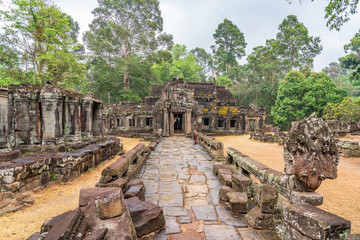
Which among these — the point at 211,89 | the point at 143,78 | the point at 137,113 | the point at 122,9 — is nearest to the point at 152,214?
the point at 137,113

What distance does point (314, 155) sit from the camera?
234 cm

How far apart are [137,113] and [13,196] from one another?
18236 millimetres

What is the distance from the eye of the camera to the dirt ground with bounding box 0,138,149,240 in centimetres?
324

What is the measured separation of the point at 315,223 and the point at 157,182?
12.9ft

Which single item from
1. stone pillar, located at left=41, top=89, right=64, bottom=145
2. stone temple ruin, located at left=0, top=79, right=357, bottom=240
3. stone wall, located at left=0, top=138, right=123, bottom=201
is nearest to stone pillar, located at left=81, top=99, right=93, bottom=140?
stone temple ruin, located at left=0, top=79, right=357, bottom=240

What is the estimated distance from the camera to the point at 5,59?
14086mm

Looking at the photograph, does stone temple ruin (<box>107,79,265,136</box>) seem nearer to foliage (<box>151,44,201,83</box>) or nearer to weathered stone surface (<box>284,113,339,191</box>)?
foliage (<box>151,44,201,83</box>)

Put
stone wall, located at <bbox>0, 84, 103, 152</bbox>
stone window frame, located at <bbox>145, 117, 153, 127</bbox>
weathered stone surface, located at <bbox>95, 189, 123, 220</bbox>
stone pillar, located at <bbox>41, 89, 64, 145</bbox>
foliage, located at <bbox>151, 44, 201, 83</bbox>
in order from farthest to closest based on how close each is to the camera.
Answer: foliage, located at <bbox>151, 44, 201, 83</bbox> < stone window frame, located at <bbox>145, 117, 153, 127</bbox> < stone pillar, located at <bbox>41, 89, 64, 145</bbox> < stone wall, located at <bbox>0, 84, 103, 152</bbox> < weathered stone surface, located at <bbox>95, 189, 123, 220</bbox>

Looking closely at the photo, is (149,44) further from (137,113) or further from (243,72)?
(243,72)

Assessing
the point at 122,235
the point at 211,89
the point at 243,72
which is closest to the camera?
the point at 122,235

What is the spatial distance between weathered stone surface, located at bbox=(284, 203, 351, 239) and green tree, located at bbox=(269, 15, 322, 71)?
43490 mm

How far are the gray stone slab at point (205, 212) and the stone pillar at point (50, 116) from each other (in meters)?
6.45

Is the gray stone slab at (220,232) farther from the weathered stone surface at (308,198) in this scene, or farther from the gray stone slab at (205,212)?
the weathered stone surface at (308,198)

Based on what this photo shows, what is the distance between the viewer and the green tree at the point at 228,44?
161 ft
